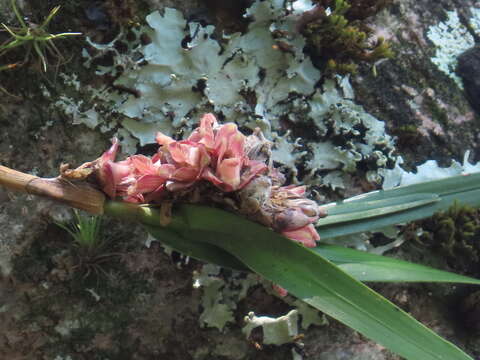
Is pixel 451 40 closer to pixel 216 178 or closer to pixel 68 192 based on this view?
pixel 216 178

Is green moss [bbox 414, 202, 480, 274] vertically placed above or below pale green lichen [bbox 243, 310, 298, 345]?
above

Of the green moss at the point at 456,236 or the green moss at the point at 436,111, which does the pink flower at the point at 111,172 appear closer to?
the green moss at the point at 456,236

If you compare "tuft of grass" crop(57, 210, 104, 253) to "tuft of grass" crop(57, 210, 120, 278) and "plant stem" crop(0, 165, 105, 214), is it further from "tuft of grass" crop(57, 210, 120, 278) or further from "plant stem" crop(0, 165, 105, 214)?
"plant stem" crop(0, 165, 105, 214)

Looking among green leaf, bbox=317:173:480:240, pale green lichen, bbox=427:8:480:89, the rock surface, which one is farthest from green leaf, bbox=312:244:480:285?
pale green lichen, bbox=427:8:480:89

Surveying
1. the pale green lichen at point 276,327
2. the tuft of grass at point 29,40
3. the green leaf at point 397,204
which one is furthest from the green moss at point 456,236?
the tuft of grass at point 29,40

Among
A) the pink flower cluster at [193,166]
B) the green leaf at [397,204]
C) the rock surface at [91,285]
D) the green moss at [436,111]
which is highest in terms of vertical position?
the pink flower cluster at [193,166]

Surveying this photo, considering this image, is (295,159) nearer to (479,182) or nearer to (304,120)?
(304,120)
